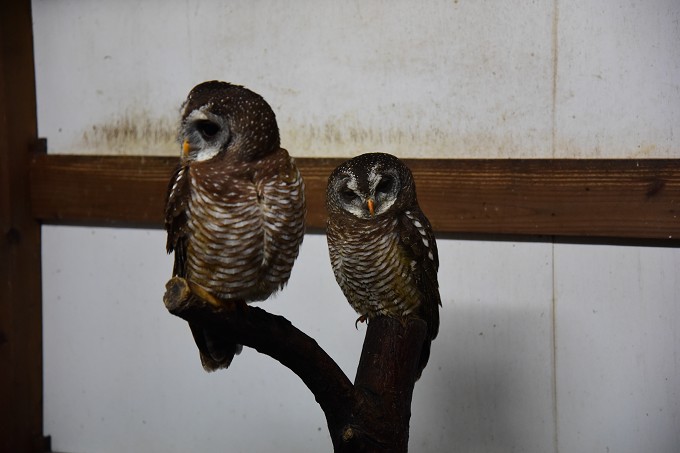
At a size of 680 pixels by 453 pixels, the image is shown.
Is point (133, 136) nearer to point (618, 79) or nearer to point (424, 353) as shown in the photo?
point (424, 353)

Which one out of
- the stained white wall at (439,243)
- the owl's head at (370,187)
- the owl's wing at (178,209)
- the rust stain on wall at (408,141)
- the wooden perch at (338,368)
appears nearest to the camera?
the wooden perch at (338,368)

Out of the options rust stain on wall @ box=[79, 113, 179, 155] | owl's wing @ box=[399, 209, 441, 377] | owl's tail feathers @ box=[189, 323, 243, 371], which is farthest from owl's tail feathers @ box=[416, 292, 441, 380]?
rust stain on wall @ box=[79, 113, 179, 155]

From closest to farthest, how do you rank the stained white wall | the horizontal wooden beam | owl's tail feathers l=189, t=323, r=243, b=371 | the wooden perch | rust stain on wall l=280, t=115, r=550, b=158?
the wooden perch < owl's tail feathers l=189, t=323, r=243, b=371 < the horizontal wooden beam < the stained white wall < rust stain on wall l=280, t=115, r=550, b=158

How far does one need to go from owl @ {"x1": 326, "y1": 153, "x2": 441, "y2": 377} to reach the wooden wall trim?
1.61 metres

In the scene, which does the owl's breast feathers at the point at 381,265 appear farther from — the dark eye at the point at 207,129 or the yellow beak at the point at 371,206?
the dark eye at the point at 207,129

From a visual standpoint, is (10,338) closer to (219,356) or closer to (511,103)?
(219,356)

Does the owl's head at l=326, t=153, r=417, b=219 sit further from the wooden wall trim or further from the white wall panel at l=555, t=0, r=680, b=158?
the wooden wall trim

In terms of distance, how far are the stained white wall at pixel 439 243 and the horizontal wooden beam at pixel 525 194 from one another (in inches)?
3.8

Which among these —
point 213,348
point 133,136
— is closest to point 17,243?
point 133,136

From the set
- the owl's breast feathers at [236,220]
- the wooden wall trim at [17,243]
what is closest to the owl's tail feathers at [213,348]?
the owl's breast feathers at [236,220]

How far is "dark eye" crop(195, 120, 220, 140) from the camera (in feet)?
6.39

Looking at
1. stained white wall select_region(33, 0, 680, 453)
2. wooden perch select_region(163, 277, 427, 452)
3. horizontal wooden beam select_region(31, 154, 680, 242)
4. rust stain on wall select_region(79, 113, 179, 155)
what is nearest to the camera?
wooden perch select_region(163, 277, 427, 452)

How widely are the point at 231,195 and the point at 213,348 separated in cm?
47

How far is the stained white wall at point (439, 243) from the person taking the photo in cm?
288
